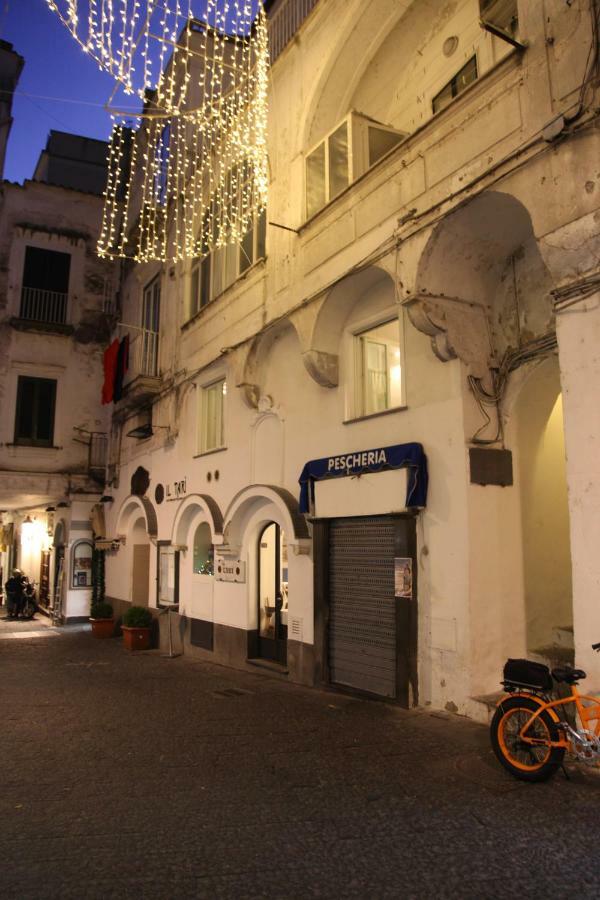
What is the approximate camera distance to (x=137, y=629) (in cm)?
1527

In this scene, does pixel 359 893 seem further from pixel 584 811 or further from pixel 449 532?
pixel 449 532

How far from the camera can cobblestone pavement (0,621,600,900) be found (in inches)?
154

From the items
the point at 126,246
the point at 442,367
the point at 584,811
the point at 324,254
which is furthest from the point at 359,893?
the point at 126,246

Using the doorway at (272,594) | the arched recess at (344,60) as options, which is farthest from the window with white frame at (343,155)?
the doorway at (272,594)

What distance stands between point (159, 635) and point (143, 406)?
20.2 feet

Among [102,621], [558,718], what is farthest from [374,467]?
[102,621]

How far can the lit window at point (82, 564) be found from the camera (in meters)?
21.1

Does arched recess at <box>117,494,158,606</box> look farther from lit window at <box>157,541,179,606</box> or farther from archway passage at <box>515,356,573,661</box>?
archway passage at <box>515,356,573,661</box>

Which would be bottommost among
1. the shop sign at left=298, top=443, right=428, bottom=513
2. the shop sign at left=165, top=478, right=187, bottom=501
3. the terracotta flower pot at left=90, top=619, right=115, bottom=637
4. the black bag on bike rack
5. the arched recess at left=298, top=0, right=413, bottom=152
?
the terracotta flower pot at left=90, top=619, right=115, bottom=637

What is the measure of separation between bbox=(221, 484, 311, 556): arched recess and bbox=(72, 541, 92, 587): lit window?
1009cm

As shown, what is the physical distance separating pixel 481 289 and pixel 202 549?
892 centimetres

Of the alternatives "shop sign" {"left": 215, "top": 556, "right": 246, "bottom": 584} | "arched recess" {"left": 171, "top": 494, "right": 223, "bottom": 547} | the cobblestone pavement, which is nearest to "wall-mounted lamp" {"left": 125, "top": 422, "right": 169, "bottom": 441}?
"arched recess" {"left": 171, "top": 494, "right": 223, "bottom": 547}

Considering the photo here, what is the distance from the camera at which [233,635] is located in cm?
1252

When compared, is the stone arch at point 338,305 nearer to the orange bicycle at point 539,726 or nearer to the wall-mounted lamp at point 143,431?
the orange bicycle at point 539,726
